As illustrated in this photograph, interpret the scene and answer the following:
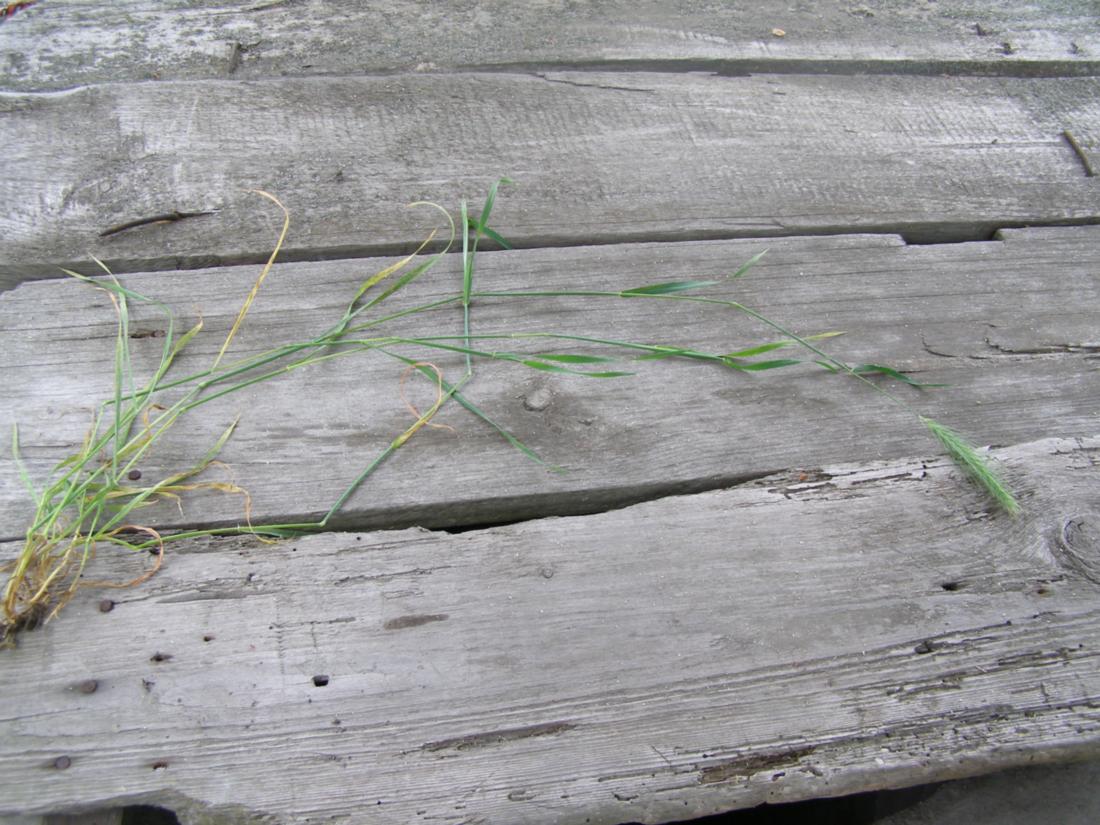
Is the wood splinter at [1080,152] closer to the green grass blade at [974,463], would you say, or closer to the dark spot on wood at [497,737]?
the green grass blade at [974,463]

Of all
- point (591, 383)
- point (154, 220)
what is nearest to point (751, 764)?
point (591, 383)

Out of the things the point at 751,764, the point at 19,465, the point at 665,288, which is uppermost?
the point at 665,288

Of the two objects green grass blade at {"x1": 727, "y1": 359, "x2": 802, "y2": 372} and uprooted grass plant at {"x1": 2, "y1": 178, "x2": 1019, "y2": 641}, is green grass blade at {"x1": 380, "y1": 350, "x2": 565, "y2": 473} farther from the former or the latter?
green grass blade at {"x1": 727, "y1": 359, "x2": 802, "y2": 372}

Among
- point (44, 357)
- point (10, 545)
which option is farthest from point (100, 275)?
point (10, 545)

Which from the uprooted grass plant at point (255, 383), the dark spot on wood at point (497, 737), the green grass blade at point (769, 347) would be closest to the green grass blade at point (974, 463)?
the uprooted grass plant at point (255, 383)

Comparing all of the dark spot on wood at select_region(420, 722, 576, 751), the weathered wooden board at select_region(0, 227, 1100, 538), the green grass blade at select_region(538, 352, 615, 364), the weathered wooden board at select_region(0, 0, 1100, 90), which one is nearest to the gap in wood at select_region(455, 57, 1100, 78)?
the weathered wooden board at select_region(0, 0, 1100, 90)

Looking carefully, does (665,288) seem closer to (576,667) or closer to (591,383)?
(591,383)
